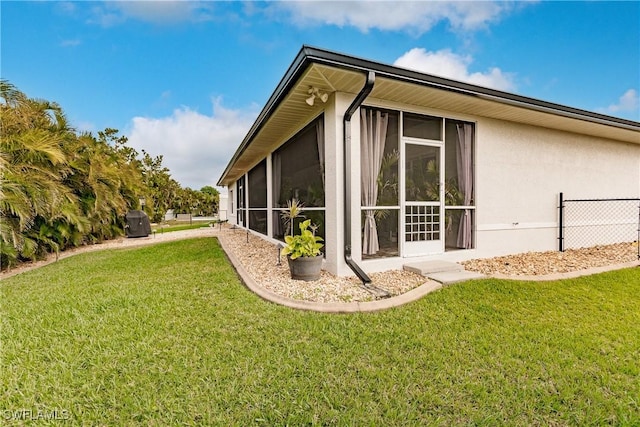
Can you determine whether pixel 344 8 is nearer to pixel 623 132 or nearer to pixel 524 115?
pixel 524 115

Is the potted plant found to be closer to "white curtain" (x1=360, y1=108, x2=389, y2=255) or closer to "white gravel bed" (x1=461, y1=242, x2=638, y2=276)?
"white curtain" (x1=360, y1=108, x2=389, y2=255)

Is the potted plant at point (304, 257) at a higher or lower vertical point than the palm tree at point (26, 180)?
lower

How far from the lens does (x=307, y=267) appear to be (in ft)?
14.1

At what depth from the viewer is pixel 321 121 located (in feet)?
16.6

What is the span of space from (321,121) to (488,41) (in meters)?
5.73

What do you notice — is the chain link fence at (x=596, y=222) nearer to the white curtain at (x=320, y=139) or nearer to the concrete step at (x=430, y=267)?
the concrete step at (x=430, y=267)

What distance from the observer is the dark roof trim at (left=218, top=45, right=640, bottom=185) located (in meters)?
3.50

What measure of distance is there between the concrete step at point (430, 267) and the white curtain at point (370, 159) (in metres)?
0.67

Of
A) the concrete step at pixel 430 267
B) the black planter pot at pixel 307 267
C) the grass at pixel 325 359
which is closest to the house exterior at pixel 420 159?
the concrete step at pixel 430 267

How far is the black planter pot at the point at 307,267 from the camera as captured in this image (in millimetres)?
4281

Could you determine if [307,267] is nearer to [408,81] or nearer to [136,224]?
[408,81]

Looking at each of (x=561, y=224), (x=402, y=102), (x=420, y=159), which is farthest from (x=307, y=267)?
(x=561, y=224)

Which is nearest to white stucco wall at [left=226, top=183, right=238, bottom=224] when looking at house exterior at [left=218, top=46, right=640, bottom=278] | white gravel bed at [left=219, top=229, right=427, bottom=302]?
house exterior at [left=218, top=46, right=640, bottom=278]

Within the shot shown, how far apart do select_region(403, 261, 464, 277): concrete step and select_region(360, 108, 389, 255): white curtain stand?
0.67m
